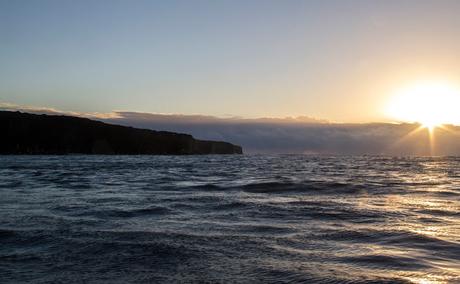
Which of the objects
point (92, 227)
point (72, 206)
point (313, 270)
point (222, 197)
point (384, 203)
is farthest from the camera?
point (222, 197)

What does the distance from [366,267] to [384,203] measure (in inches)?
524

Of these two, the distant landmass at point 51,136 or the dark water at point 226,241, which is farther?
the distant landmass at point 51,136

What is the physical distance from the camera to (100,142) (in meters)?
191

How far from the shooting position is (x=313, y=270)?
946 centimetres

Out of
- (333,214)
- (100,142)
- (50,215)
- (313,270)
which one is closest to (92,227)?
(50,215)

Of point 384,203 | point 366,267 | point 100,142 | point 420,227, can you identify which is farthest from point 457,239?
point 100,142

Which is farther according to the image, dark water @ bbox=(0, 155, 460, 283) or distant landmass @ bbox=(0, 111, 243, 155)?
distant landmass @ bbox=(0, 111, 243, 155)

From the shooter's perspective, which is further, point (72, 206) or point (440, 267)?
point (72, 206)

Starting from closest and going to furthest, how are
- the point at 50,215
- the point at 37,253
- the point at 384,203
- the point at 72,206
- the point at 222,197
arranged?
the point at 37,253
the point at 50,215
the point at 72,206
the point at 384,203
the point at 222,197

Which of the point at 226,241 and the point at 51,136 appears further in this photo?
the point at 51,136

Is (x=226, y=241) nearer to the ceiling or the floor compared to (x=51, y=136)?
nearer to the floor

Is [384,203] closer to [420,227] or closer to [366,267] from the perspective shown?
[420,227]

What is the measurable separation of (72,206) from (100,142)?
581 ft

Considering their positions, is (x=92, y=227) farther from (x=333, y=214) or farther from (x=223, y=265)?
(x=333, y=214)
